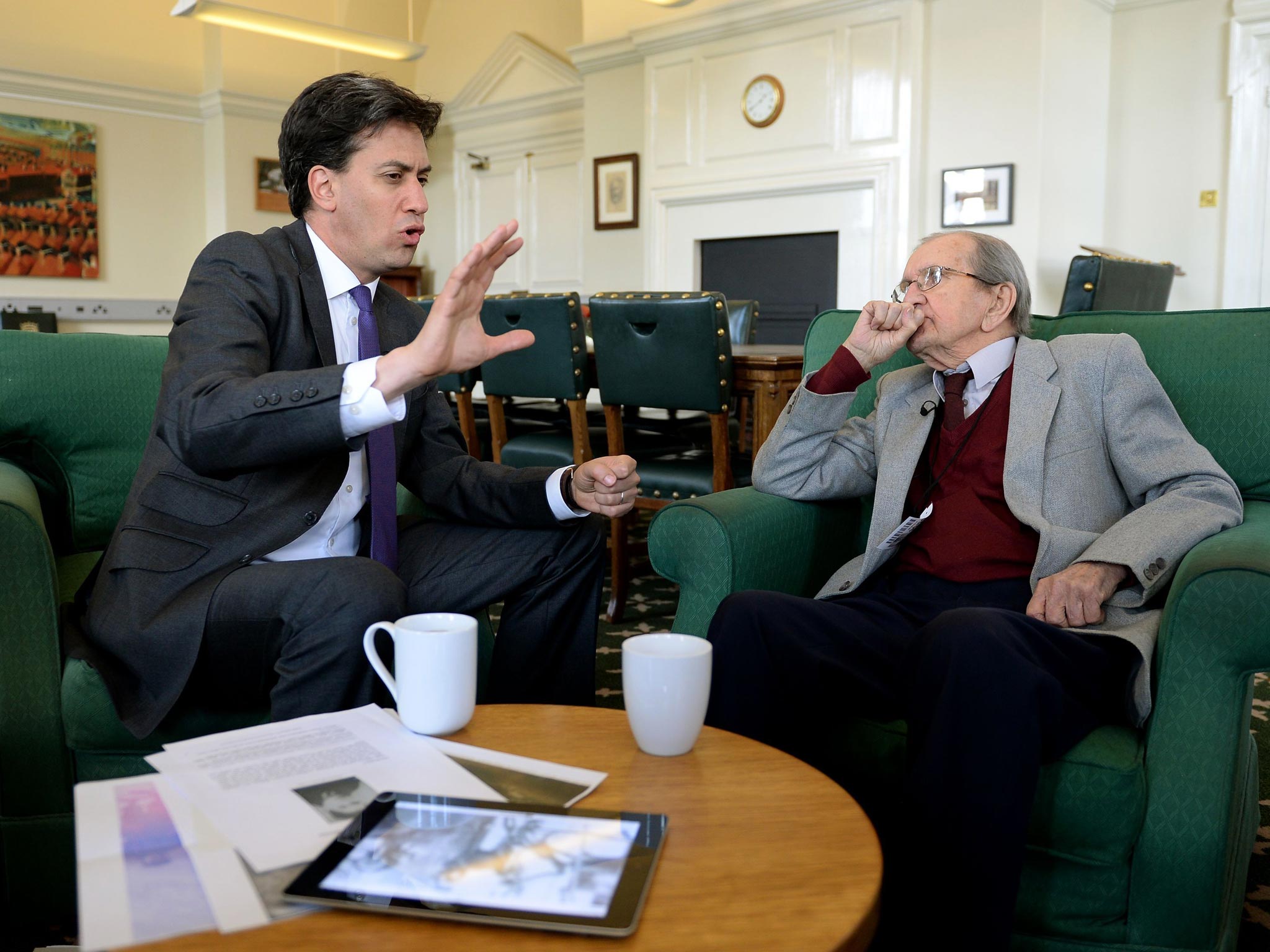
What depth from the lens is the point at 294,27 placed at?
212 inches

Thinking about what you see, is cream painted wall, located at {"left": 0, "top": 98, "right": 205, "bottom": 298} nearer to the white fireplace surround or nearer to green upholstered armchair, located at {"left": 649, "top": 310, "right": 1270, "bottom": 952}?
the white fireplace surround

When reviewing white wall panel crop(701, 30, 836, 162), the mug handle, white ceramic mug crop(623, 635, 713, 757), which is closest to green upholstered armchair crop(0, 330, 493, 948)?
the mug handle

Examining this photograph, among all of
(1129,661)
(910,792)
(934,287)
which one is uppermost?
(934,287)

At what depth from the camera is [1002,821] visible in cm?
106

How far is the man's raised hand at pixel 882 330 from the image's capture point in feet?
5.42

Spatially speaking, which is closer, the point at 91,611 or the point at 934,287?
the point at 91,611

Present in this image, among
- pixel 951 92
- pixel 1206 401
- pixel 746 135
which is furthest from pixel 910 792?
pixel 746 135

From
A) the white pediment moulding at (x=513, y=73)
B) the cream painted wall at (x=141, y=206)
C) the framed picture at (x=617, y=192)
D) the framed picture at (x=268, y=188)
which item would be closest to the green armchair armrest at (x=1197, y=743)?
the framed picture at (x=617, y=192)

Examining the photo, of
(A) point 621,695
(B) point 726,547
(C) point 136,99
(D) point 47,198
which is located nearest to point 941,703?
(B) point 726,547

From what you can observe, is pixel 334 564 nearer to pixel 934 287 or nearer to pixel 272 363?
pixel 272 363

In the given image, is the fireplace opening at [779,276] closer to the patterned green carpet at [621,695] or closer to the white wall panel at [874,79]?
the white wall panel at [874,79]

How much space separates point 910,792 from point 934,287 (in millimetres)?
862

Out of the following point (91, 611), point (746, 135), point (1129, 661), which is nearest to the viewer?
point (1129, 661)

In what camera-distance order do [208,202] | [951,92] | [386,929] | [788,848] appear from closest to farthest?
→ 1. [386,929]
2. [788,848]
3. [951,92]
4. [208,202]
